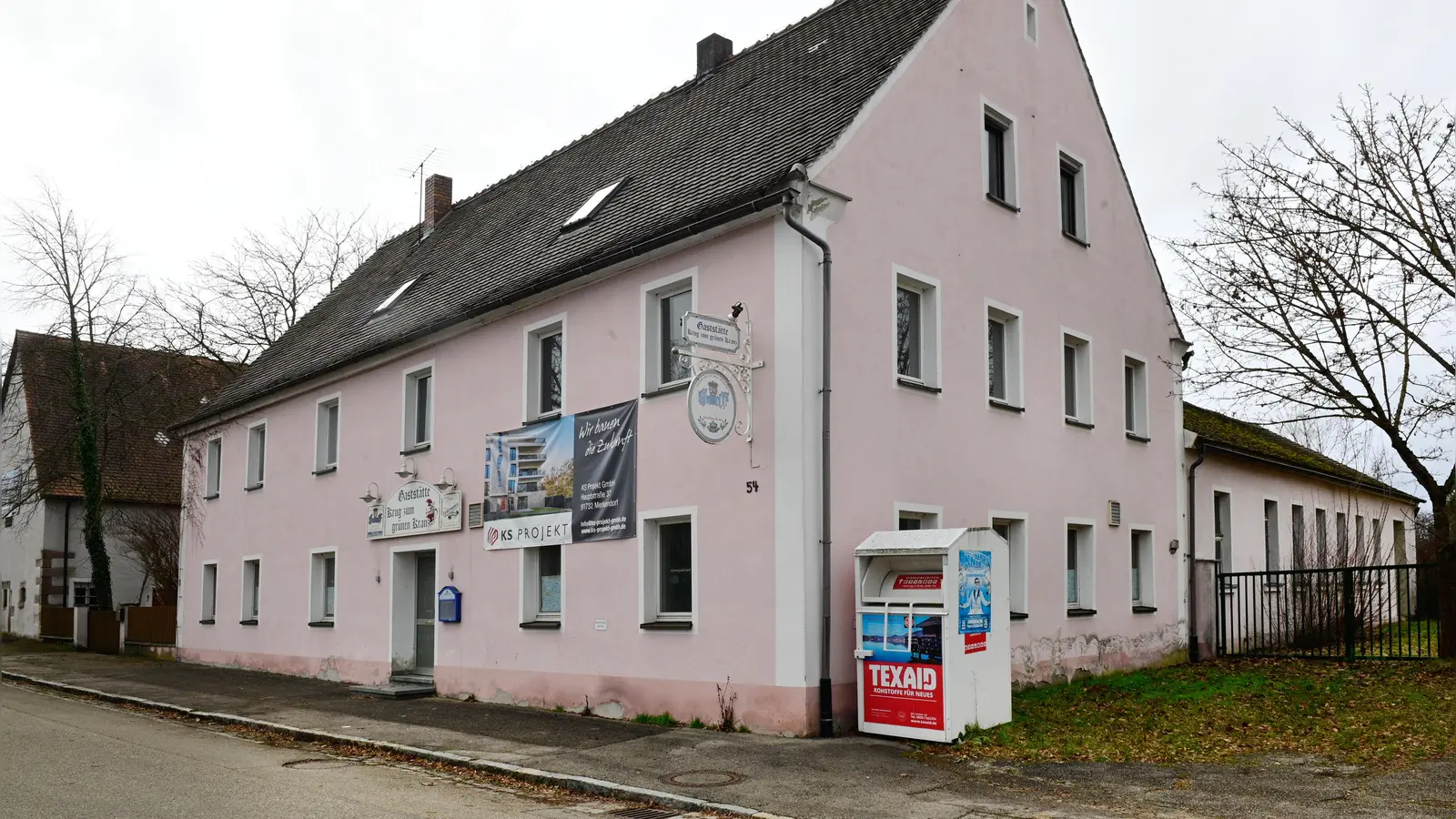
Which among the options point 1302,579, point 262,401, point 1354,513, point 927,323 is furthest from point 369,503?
point 1354,513

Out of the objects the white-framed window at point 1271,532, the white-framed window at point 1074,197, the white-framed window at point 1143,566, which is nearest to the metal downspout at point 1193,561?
the white-framed window at point 1143,566

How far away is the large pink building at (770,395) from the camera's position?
42.9 ft

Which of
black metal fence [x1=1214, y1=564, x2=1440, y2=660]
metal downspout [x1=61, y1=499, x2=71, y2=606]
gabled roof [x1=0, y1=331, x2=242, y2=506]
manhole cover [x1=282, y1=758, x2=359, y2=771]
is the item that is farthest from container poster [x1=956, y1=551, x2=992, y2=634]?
metal downspout [x1=61, y1=499, x2=71, y2=606]

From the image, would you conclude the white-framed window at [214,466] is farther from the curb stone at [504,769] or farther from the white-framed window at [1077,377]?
the white-framed window at [1077,377]

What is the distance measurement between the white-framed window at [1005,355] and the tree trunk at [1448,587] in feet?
18.9

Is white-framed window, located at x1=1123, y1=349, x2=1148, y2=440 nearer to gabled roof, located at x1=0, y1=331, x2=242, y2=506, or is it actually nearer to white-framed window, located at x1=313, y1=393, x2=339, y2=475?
white-framed window, located at x1=313, y1=393, x2=339, y2=475

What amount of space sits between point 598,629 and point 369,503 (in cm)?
678

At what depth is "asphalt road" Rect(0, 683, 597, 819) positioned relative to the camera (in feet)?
29.4

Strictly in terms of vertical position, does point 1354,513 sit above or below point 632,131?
below

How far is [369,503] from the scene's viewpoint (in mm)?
19922

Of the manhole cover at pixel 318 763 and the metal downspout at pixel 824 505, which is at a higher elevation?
the metal downspout at pixel 824 505

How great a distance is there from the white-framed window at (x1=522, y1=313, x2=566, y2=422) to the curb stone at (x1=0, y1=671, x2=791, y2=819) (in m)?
4.98

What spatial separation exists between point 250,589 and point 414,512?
25.6 ft

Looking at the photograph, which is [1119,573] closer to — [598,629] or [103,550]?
[598,629]
